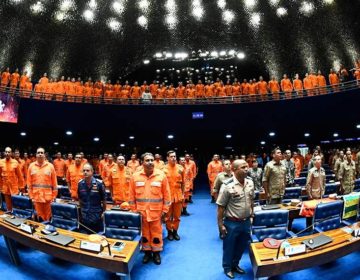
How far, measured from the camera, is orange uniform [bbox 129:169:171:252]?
4445mm

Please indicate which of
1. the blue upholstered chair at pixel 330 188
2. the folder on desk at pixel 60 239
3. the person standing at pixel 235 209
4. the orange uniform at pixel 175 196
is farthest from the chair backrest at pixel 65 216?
the blue upholstered chair at pixel 330 188

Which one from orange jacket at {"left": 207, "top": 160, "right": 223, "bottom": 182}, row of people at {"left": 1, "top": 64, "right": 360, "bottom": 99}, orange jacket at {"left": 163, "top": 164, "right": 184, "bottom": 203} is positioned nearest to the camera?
orange jacket at {"left": 163, "top": 164, "right": 184, "bottom": 203}

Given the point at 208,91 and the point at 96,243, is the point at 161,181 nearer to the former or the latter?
the point at 96,243

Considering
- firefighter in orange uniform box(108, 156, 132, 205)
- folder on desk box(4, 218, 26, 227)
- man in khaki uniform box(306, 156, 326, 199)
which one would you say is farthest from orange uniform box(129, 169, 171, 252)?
man in khaki uniform box(306, 156, 326, 199)

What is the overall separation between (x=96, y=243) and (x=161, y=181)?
4.51 ft

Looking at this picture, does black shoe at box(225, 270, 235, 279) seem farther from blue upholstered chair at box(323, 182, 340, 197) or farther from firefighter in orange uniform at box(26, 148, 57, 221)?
blue upholstered chair at box(323, 182, 340, 197)

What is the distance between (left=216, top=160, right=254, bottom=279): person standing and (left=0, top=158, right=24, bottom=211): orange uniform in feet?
19.3

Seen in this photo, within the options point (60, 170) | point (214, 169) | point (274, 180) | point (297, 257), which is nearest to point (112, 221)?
point (297, 257)

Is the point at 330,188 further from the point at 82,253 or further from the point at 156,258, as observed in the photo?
the point at 82,253

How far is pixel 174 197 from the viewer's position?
5965mm

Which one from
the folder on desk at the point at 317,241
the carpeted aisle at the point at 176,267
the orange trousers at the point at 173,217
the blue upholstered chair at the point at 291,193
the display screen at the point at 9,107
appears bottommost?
the carpeted aisle at the point at 176,267

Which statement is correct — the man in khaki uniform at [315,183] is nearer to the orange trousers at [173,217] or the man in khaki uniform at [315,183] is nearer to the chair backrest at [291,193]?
the chair backrest at [291,193]

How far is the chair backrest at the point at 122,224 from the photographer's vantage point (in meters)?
4.34

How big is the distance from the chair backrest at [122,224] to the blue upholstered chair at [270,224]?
177 cm
